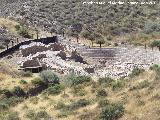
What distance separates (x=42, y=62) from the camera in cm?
4884

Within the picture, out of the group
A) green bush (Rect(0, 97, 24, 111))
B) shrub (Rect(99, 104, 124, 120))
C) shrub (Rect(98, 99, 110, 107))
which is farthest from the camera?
green bush (Rect(0, 97, 24, 111))

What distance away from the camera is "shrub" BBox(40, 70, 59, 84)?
43.2 metres

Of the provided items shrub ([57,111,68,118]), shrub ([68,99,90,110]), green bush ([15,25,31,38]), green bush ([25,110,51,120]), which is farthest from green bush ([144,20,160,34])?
shrub ([57,111,68,118])

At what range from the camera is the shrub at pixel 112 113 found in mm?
25016

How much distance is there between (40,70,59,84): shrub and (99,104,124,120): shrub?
1780cm

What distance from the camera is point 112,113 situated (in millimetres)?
25203

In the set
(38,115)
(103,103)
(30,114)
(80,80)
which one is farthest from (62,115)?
(80,80)

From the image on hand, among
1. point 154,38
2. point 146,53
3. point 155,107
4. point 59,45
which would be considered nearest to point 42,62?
point 59,45

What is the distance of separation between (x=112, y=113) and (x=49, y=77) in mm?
18651

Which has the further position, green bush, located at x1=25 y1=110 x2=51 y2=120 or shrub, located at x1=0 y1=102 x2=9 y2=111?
shrub, located at x1=0 y1=102 x2=9 y2=111

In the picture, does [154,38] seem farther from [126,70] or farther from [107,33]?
[126,70]

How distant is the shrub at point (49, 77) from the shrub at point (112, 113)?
58.4ft

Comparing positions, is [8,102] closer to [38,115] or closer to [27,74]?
[38,115]

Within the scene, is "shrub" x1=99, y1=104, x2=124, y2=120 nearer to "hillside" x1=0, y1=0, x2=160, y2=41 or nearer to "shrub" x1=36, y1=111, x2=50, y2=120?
"shrub" x1=36, y1=111, x2=50, y2=120
